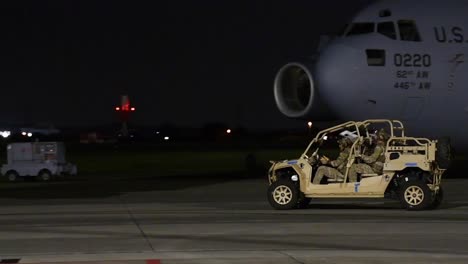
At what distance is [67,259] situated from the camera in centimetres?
1426

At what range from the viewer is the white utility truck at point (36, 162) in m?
39.0

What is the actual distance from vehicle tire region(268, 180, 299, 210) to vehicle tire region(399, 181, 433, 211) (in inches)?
89.6

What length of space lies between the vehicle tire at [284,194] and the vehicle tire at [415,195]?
2.28 meters

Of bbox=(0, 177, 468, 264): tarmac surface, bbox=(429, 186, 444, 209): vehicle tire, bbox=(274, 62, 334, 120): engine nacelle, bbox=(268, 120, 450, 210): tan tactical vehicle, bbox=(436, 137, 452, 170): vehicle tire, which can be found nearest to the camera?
bbox=(0, 177, 468, 264): tarmac surface

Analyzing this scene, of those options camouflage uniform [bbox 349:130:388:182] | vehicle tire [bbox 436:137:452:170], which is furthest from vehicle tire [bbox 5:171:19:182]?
vehicle tire [bbox 436:137:452:170]

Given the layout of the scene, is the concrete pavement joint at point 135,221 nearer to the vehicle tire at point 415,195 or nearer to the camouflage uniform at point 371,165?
the camouflage uniform at point 371,165

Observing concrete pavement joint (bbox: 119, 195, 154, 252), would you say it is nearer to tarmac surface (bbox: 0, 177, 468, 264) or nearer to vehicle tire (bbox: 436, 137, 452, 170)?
tarmac surface (bbox: 0, 177, 468, 264)

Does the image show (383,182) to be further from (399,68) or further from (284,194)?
(399,68)

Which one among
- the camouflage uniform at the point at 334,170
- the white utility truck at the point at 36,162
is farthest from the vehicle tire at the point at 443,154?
the white utility truck at the point at 36,162

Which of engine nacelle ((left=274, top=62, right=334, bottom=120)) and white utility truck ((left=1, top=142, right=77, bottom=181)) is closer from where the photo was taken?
engine nacelle ((left=274, top=62, right=334, bottom=120))

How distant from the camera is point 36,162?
3984 cm

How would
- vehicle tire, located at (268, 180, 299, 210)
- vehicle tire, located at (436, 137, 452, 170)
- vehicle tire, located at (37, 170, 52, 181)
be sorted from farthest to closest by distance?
vehicle tire, located at (37, 170, 52, 181) < vehicle tire, located at (436, 137, 452, 170) < vehicle tire, located at (268, 180, 299, 210)

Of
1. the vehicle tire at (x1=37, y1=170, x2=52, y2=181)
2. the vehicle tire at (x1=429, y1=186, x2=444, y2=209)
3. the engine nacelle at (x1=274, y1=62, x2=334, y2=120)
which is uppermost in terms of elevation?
the engine nacelle at (x1=274, y1=62, x2=334, y2=120)

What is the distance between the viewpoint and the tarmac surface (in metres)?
14.4
